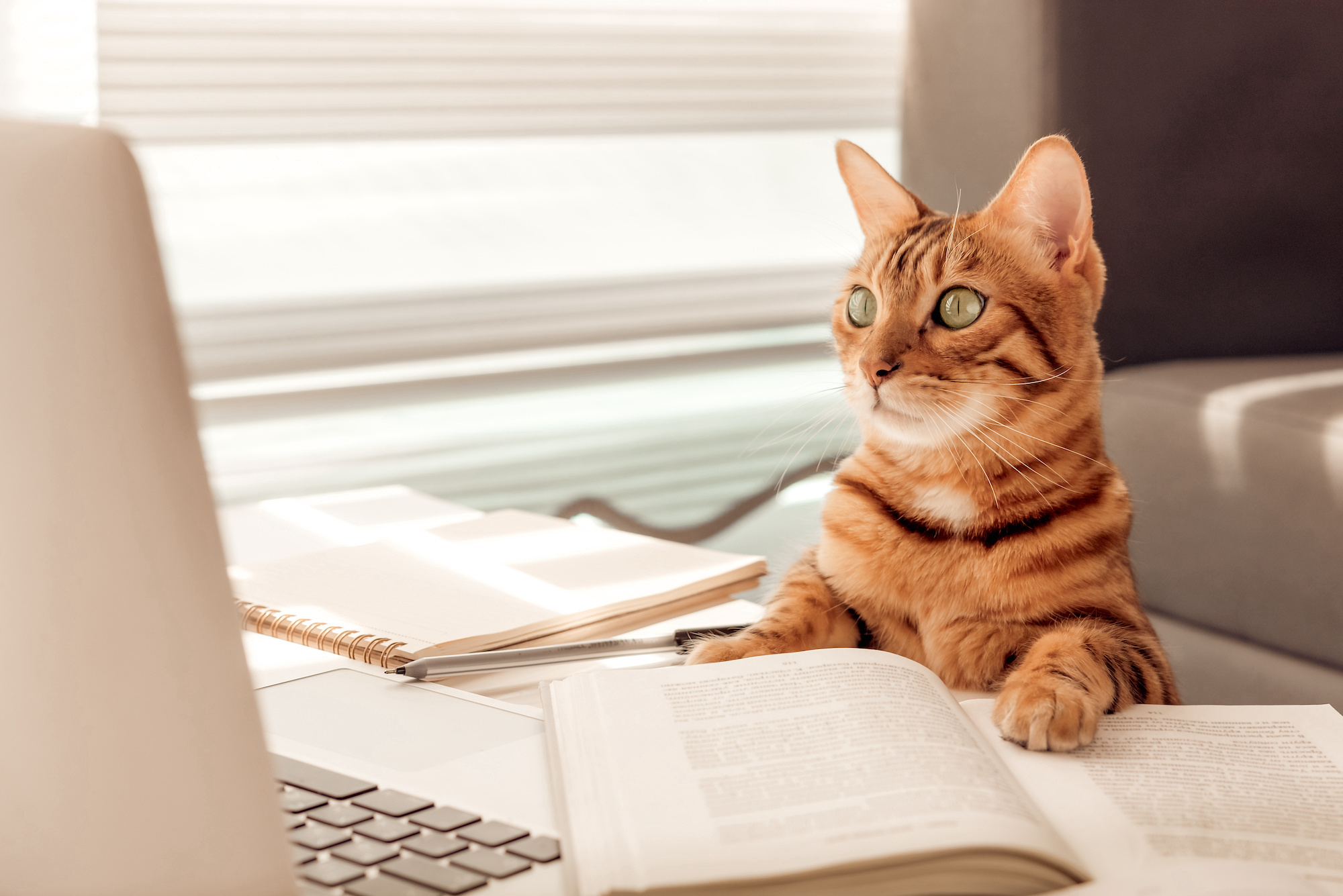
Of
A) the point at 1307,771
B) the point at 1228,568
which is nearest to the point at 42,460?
the point at 1307,771

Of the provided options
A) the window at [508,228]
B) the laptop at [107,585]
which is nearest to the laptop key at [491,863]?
the laptop at [107,585]

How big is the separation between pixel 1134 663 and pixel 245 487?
1.62 meters

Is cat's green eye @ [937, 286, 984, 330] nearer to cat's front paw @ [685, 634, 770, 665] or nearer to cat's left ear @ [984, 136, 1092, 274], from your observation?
cat's left ear @ [984, 136, 1092, 274]

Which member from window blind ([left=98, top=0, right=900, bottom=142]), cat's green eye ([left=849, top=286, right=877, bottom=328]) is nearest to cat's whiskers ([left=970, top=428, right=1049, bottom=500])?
cat's green eye ([left=849, top=286, right=877, bottom=328])

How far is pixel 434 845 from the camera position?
524mm

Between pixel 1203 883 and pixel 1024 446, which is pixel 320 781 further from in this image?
pixel 1024 446

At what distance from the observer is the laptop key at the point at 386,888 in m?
0.48

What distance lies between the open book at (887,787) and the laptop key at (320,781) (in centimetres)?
11

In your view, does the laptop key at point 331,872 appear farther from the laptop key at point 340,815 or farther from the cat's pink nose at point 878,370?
the cat's pink nose at point 878,370

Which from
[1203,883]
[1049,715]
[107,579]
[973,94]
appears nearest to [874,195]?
[1049,715]

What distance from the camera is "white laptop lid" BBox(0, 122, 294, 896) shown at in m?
0.35

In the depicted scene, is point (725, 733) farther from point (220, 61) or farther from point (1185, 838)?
point (220, 61)

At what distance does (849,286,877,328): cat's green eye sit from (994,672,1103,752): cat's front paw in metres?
0.40

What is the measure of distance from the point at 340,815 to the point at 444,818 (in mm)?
55
